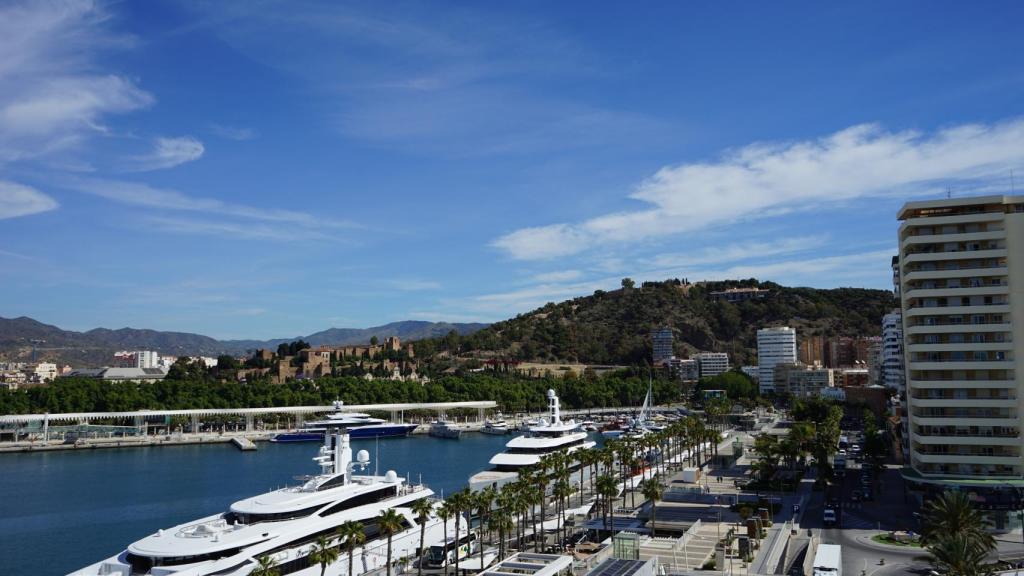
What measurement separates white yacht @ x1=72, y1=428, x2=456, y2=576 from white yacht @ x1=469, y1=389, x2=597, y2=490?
1626cm

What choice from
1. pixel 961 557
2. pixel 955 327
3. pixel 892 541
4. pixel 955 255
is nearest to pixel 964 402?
pixel 955 327

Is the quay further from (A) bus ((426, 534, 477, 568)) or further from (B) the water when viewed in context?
(A) bus ((426, 534, 477, 568))

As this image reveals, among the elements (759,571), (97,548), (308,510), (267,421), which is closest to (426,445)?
(267,421)

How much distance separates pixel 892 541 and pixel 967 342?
1716 centimetres

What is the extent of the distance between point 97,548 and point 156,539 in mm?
18761

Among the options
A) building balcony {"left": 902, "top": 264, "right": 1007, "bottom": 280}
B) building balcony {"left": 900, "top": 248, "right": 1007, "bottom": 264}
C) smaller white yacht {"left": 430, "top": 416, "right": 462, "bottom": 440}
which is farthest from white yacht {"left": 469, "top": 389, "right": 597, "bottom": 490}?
smaller white yacht {"left": 430, "top": 416, "right": 462, "bottom": 440}

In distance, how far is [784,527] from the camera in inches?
1809

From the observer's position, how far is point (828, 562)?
36719 mm

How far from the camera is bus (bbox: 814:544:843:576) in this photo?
35.3 metres

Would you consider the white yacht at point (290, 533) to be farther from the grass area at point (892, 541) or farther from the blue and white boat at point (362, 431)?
the blue and white boat at point (362, 431)

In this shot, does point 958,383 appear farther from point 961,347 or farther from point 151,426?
point 151,426

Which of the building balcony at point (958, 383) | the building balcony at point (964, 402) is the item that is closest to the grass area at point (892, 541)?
the building balcony at point (964, 402)

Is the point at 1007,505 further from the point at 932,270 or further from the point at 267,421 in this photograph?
the point at 267,421

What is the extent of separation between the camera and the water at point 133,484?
55812 millimetres
